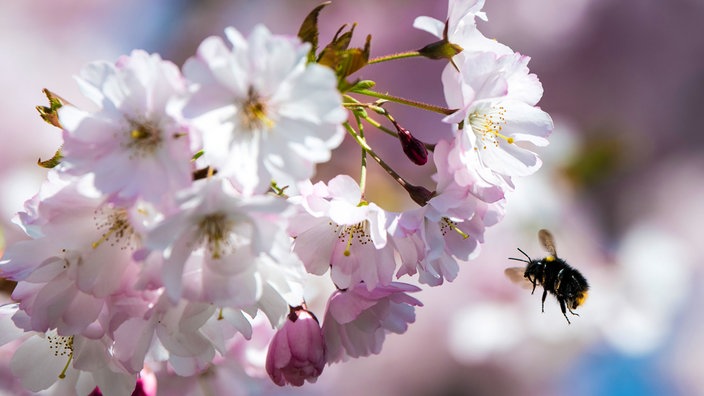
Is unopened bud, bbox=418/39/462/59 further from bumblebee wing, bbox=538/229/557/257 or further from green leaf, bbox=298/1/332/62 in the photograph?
bumblebee wing, bbox=538/229/557/257

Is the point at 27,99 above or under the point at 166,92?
under

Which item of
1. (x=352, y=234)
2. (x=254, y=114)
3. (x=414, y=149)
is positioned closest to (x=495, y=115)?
(x=414, y=149)

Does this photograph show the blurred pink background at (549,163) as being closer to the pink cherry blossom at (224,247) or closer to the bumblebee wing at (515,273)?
the bumblebee wing at (515,273)

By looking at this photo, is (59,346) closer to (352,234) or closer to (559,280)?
(352,234)

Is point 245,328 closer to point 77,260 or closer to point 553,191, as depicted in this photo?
point 77,260

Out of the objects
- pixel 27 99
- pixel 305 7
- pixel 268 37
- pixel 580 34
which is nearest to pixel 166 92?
pixel 268 37

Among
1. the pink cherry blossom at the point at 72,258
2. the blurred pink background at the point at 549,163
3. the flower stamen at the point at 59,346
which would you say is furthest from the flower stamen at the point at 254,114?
the blurred pink background at the point at 549,163
